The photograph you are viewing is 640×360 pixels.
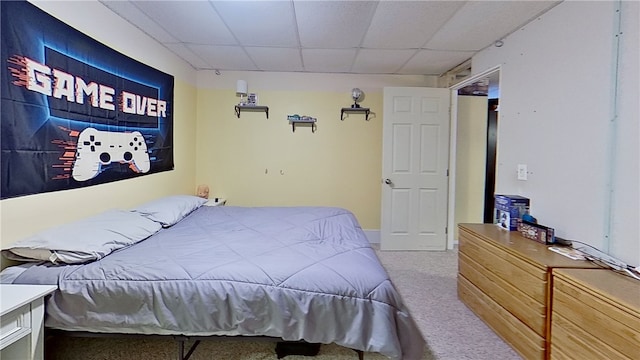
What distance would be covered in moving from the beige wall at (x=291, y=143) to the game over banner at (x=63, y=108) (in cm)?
146

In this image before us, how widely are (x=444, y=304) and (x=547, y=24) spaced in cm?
231

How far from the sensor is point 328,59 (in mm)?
3951

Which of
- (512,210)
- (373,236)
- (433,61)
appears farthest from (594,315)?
(373,236)

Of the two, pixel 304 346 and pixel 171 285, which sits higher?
pixel 171 285

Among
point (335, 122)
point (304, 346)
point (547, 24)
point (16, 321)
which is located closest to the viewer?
point (16, 321)

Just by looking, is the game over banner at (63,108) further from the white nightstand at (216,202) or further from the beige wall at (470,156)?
the beige wall at (470,156)

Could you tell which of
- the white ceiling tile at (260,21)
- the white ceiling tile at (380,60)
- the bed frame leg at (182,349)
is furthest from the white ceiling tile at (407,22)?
the bed frame leg at (182,349)

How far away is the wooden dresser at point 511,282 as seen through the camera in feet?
6.34

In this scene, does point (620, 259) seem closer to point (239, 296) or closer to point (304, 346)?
point (304, 346)

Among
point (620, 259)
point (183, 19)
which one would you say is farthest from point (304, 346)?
point (183, 19)

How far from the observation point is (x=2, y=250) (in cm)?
180

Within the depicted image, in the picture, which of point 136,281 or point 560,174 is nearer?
point 136,281

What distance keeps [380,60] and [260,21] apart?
163cm

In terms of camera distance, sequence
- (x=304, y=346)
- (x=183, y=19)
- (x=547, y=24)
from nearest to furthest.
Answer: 1. (x=304, y=346)
2. (x=547, y=24)
3. (x=183, y=19)
